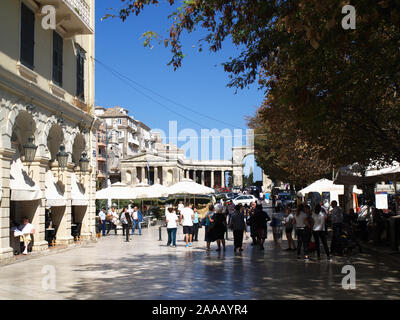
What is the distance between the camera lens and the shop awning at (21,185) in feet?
45.1

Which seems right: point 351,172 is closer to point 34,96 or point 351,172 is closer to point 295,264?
point 295,264

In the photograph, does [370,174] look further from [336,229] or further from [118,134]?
[118,134]

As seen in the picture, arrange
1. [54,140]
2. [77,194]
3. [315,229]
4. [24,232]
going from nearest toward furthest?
[315,229] < [24,232] < [54,140] < [77,194]

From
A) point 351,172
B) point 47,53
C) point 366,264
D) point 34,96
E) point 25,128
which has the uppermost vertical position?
point 47,53

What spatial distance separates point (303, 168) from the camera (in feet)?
108

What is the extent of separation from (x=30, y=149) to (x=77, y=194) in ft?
17.2

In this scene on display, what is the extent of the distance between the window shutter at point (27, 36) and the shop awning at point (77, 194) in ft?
19.2

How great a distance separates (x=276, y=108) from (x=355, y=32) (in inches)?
191

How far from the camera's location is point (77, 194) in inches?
756

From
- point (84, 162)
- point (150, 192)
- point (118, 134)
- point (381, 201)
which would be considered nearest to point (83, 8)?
point (84, 162)

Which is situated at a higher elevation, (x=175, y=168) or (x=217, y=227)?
(x=175, y=168)

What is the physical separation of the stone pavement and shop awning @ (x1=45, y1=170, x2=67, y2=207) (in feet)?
6.36
